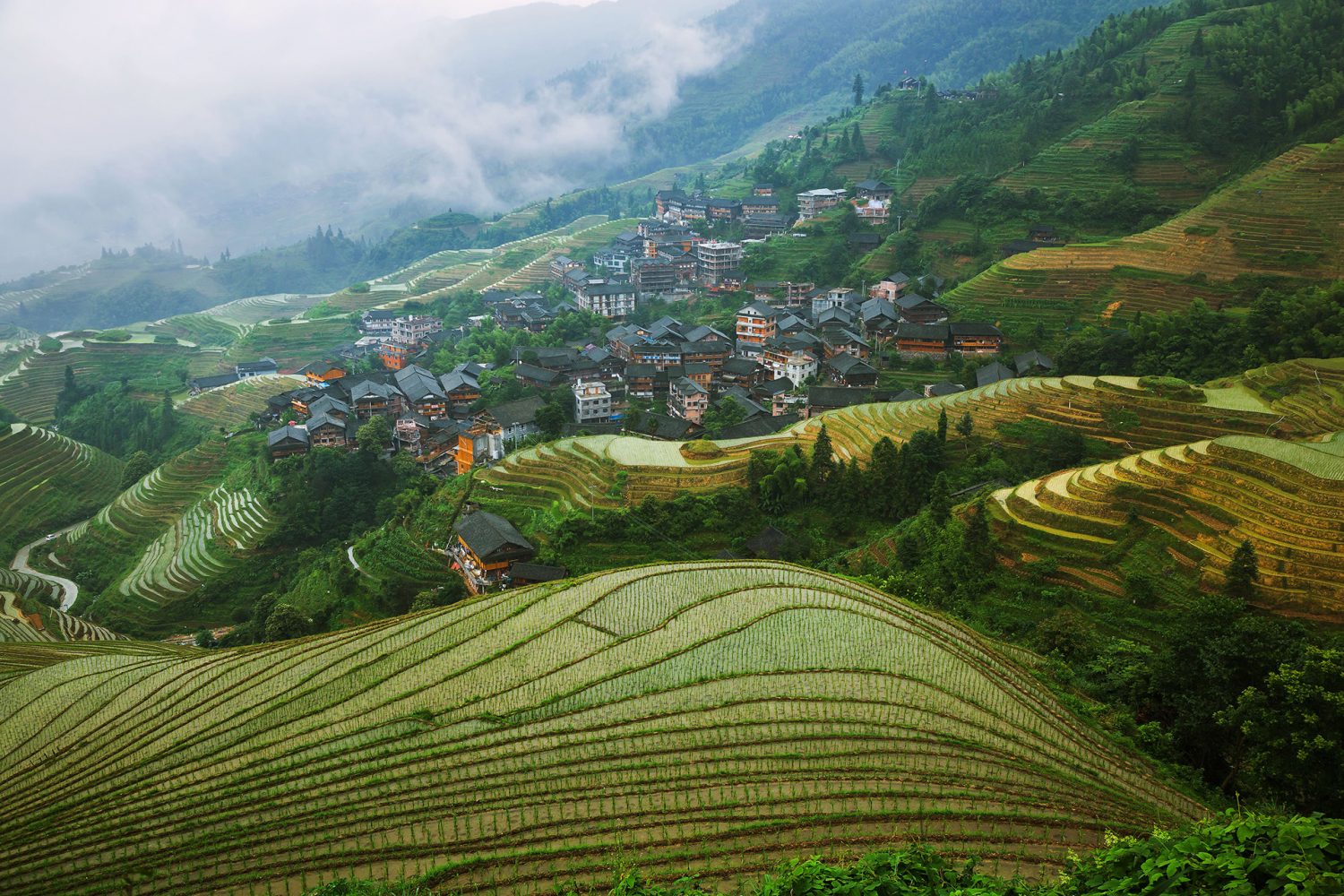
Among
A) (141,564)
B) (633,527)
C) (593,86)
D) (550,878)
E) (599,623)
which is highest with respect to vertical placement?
(593,86)

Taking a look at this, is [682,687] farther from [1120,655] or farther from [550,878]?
[1120,655]

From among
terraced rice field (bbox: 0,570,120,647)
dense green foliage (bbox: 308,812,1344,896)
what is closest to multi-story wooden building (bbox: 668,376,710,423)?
terraced rice field (bbox: 0,570,120,647)

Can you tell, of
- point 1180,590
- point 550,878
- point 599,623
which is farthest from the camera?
point 1180,590

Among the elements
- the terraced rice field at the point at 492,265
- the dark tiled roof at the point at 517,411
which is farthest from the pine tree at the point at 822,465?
the terraced rice field at the point at 492,265

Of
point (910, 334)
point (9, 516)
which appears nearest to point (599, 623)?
point (910, 334)

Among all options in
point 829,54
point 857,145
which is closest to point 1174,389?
point 857,145

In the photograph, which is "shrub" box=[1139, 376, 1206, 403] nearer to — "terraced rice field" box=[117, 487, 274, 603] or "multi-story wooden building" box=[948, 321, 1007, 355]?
"multi-story wooden building" box=[948, 321, 1007, 355]

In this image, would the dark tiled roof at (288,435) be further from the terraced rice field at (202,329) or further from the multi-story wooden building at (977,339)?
the terraced rice field at (202,329)
